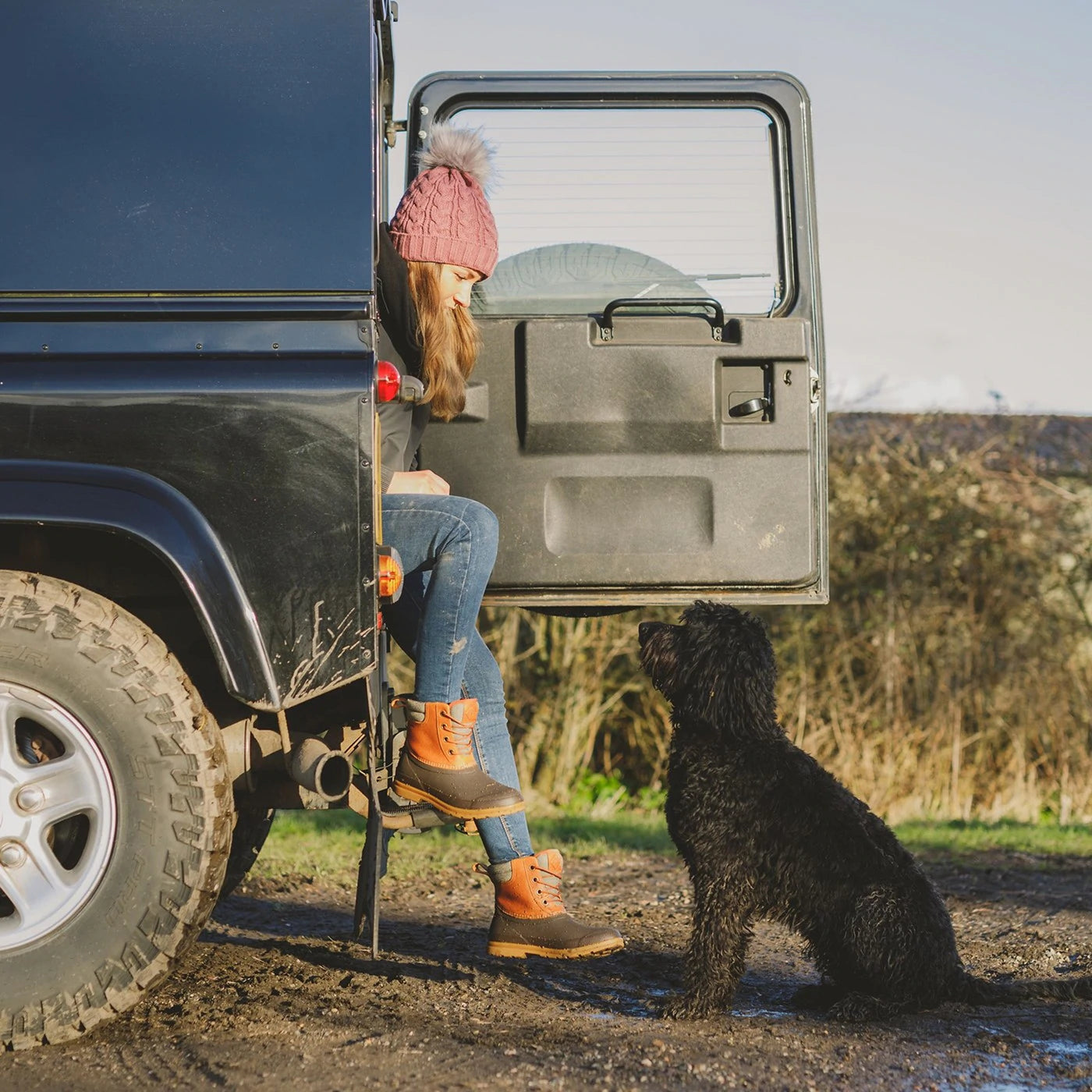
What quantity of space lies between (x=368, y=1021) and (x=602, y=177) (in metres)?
2.59

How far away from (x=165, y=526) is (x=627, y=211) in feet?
6.28

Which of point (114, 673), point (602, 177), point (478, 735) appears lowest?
point (478, 735)

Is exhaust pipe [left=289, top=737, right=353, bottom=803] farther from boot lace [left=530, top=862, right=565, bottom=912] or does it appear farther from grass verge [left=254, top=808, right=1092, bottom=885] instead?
grass verge [left=254, top=808, right=1092, bottom=885]

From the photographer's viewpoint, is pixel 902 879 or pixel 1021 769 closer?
pixel 902 879

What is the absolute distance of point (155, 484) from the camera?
2781mm

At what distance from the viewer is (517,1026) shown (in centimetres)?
305

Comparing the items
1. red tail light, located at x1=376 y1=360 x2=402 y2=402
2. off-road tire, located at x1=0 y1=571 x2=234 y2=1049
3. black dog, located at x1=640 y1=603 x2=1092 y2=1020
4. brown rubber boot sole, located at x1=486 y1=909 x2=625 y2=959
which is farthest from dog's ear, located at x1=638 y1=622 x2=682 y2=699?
off-road tire, located at x1=0 y1=571 x2=234 y2=1049

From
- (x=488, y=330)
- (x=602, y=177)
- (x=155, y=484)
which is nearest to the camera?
(x=155, y=484)

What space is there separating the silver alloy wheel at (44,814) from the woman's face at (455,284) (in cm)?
145

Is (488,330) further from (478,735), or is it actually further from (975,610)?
(975,610)

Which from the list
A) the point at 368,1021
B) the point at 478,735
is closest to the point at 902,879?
the point at 478,735

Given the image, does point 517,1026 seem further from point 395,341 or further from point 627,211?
point 627,211

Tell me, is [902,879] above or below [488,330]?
below

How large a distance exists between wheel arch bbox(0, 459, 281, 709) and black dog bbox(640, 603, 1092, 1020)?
1205 mm
